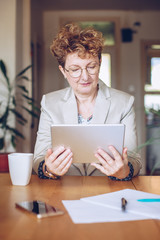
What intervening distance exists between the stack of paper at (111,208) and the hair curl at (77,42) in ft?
3.03

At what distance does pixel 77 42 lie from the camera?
1868 mm

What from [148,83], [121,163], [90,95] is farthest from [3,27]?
[148,83]

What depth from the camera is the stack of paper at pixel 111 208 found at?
96cm

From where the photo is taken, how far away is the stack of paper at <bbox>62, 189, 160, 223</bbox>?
0.96 meters

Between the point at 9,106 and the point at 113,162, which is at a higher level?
the point at 9,106

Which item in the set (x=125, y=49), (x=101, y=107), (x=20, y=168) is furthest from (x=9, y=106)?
(x=125, y=49)

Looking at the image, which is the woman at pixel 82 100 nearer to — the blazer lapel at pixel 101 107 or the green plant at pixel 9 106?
the blazer lapel at pixel 101 107

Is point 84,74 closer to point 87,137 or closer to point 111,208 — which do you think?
point 87,137

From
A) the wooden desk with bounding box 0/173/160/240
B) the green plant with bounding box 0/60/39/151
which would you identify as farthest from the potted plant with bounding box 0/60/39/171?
the wooden desk with bounding box 0/173/160/240

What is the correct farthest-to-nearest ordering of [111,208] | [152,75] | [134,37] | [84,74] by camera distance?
1. [152,75]
2. [134,37]
3. [84,74]
4. [111,208]

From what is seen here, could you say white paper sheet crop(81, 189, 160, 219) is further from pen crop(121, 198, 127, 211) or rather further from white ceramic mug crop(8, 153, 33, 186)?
white ceramic mug crop(8, 153, 33, 186)

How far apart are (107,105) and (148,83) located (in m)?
5.25

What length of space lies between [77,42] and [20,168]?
2.74 ft

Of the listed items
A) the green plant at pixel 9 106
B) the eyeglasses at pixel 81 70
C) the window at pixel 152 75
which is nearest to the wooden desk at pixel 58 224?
the eyeglasses at pixel 81 70
